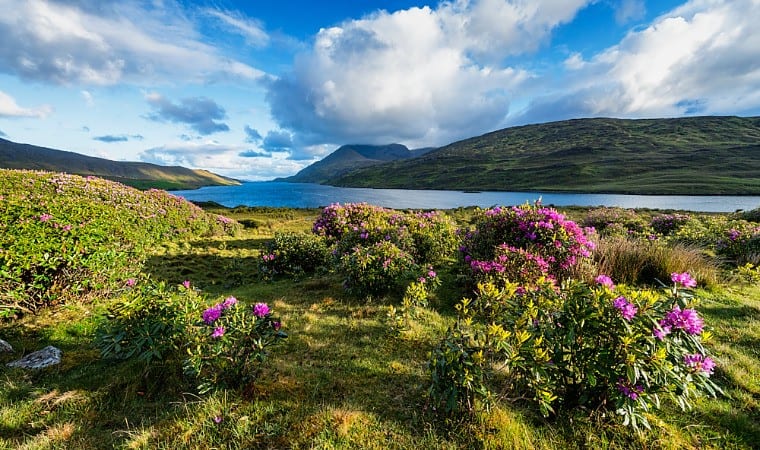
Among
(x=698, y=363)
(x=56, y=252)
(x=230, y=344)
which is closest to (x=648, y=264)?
(x=698, y=363)

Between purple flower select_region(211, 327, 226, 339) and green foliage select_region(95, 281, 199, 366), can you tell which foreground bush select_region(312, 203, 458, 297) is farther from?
purple flower select_region(211, 327, 226, 339)

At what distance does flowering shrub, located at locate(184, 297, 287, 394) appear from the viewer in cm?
402

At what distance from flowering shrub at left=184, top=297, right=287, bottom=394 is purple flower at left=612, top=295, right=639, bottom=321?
4.11 m

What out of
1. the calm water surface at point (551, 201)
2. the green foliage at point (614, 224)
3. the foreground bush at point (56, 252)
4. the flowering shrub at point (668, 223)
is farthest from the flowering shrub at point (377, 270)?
the calm water surface at point (551, 201)

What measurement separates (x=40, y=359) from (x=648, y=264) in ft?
49.0

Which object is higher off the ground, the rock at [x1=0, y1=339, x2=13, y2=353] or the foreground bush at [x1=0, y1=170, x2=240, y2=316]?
the foreground bush at [x1=0, y1=170, x2=240, y2=316]

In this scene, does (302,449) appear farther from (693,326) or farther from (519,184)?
(519,184)

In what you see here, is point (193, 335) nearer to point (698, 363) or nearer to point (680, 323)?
point (680, 323)

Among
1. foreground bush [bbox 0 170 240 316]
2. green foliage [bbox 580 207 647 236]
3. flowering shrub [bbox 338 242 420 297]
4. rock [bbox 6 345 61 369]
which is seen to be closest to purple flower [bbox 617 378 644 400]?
flowering shrub [bbox 338 242 420 297]

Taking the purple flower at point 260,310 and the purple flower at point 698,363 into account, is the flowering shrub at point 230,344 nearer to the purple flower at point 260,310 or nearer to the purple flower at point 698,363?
the purple flower at point 260,310

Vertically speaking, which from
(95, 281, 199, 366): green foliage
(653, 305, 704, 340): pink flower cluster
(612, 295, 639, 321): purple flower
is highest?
(612, 295, 639, 321): purple flower

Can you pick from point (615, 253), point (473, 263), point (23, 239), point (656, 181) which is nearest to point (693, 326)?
point (473, 263)

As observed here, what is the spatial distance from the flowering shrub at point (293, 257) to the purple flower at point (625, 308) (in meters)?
10.8

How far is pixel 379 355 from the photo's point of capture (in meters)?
5.54
